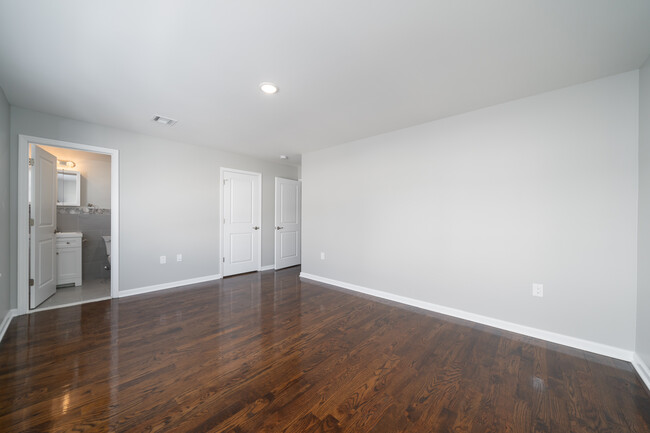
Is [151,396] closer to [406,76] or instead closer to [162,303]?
[162,303]

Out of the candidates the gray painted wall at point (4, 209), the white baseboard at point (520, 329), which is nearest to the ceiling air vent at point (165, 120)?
the gray painted wall at point (4, 209)

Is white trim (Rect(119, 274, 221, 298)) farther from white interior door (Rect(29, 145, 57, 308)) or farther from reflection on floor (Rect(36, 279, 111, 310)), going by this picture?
white interior door (Rect(29, 145, 57, 308))

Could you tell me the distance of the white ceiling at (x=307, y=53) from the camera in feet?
4.95

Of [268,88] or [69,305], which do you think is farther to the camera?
[69,305]

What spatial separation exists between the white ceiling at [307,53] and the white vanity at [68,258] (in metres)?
2.13

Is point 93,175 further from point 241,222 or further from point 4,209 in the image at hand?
point 241,222

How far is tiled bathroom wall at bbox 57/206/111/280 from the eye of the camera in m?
4.45

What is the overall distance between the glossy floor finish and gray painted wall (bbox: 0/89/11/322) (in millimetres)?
328

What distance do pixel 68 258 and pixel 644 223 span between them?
22.4 feet

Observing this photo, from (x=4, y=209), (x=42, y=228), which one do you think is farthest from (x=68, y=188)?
(x=4, y=209)

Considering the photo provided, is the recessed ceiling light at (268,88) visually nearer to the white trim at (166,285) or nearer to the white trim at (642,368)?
the white trim at (166,285)

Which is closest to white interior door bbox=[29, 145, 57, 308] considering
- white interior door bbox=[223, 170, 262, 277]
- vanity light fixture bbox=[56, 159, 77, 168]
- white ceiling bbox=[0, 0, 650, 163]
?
white ceiling bbox=[0, 0, 650, 163]

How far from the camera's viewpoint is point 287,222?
557cm

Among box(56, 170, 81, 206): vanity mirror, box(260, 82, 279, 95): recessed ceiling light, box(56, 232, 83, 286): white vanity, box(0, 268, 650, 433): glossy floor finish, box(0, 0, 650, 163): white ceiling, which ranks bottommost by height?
box(0, 268, 650, 433): glossy floor finish
